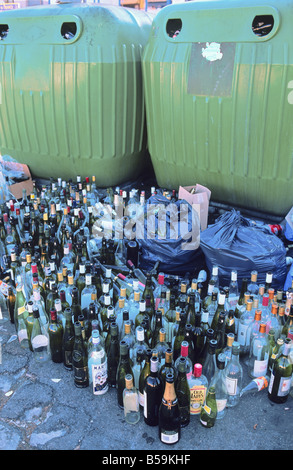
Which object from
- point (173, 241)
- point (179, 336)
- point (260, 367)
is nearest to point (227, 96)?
point (173, 241)

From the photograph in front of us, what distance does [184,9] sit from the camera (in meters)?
3.65

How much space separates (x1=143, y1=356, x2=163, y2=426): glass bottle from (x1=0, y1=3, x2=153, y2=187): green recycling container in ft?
9.79

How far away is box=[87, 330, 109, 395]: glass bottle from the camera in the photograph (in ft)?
7.46

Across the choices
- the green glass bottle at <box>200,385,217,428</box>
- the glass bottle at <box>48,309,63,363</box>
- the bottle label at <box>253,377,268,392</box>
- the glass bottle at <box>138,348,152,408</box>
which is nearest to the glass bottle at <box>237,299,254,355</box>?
the bottle label at <box>253,377,268,392</box>

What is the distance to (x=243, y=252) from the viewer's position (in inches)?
120

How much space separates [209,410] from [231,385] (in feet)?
0.67

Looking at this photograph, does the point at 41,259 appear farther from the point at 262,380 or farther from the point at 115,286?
the point at 262,380

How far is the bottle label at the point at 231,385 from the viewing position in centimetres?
227

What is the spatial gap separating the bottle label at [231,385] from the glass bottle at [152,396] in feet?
1.35

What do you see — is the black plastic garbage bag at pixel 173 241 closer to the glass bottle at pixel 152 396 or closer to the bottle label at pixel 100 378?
the bottle label at pixel 100 378

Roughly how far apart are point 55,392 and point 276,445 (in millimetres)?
1269

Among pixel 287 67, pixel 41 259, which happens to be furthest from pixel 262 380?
pixel 287 67

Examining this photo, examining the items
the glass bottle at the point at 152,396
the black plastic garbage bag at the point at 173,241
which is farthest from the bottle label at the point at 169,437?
the black plastic garbage bag at the point at 173,241

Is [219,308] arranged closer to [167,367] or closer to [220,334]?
[220,334]
